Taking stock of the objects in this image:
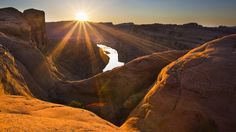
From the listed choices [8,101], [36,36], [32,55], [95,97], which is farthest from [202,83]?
[36,36]

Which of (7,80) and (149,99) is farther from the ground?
(7,80)

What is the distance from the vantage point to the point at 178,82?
1276cm

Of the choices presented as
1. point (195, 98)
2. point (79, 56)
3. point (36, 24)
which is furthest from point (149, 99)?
point (79, 56)

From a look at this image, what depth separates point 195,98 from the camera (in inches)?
456

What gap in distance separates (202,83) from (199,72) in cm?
83

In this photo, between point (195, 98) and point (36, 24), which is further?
point (36, 24)

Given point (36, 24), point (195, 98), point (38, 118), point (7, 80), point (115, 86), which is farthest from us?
point (36, 24)

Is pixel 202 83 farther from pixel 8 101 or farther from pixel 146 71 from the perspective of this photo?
pixel 8 101

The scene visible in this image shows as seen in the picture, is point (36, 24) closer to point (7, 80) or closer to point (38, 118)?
point (7, 80)

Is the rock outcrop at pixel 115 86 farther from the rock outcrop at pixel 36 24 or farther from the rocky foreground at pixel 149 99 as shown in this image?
the rock outcrop at pixel 36 24

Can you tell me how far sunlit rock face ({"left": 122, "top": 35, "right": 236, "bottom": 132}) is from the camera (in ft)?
35.2

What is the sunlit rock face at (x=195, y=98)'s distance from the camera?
10719 mm

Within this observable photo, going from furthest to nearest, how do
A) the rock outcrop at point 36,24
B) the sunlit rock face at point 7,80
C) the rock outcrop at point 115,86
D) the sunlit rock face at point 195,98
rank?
the rock outcrop at point 36,24 < the rock outcrop at point 115,86 < the sunlit rock face at point 7,80 < the sunlit rock face at point 195,98

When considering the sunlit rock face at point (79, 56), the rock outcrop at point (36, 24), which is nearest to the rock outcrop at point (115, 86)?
the rock outcrop at point (36, 24)
